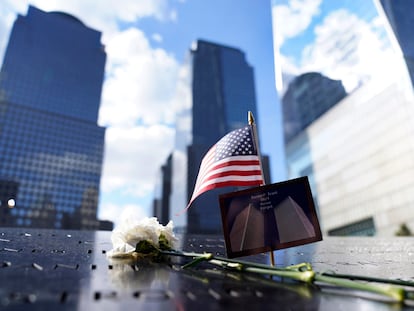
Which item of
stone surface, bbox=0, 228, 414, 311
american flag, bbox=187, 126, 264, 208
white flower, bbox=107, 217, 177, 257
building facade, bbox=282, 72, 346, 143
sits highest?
building facade, bbox=282, 72, 346, 143

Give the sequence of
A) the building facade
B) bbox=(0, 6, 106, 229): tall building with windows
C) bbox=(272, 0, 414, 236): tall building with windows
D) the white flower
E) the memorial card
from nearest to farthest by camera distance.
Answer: the memorial card → the white flower → bbox=(272, 0, 414, 236): tall building with windows → the building facade → bbox=(0, 6, 106, 229): tall building with windows

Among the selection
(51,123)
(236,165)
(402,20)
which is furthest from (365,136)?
(51,123)

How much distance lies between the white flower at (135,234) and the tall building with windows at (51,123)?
114m

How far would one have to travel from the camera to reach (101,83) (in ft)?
477

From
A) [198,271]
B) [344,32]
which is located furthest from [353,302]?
[344,32]

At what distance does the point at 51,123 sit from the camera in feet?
400

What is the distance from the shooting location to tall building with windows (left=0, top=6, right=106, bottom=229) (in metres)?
105

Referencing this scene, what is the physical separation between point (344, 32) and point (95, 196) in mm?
106843

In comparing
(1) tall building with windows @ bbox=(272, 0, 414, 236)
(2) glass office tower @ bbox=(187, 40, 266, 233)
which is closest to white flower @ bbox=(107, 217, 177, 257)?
(1) tall building with windows @ bbox=(272, 0, 414, 236)

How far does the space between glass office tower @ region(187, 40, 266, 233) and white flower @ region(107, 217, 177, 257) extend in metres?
104

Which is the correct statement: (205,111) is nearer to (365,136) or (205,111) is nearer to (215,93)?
(215,93)

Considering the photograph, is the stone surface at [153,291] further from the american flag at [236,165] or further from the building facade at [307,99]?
the building facade at [307,99]

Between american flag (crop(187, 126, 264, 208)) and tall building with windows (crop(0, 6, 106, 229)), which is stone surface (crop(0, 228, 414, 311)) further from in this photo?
tall building with windows (crop(0, 6, 106, 229))

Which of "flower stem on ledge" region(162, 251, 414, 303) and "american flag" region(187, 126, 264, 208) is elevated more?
"american flag" region(187, 126, 264, 208)
